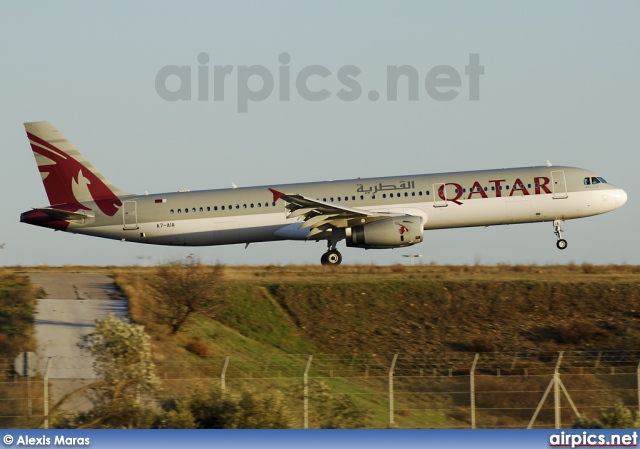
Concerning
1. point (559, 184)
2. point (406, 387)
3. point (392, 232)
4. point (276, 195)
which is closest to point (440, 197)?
point (392, 232)

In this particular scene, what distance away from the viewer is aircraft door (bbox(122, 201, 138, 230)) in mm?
39781

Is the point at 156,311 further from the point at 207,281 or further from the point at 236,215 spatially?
the point at 236,215

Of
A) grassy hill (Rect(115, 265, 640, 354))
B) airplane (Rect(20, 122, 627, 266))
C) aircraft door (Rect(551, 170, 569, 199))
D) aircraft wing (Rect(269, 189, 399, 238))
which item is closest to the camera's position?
grassy hill (Rect(115, 265, 640, 354))

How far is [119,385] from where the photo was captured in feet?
61.2

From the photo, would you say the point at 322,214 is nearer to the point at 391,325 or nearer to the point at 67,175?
the point at 391,325

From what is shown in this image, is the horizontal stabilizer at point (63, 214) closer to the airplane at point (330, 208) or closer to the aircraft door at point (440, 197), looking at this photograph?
the airplane at point (330, 208)

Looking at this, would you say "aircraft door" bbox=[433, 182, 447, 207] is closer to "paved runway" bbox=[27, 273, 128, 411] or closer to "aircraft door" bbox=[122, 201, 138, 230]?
"aircraft door" bbox=[122, 201, 138, 230]

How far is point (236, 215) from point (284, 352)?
1032 cm

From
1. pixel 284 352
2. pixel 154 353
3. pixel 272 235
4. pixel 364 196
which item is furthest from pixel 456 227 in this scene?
pixel 154 353

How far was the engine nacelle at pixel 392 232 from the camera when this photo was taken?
3731 cm

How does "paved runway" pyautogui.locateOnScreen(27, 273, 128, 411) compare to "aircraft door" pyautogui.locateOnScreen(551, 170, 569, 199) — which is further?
"aircraft door" pyautogui.locateOnScreen(551, 170, 569, 199)

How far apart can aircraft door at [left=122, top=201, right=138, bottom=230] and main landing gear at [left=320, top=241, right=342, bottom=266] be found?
8.24 metres

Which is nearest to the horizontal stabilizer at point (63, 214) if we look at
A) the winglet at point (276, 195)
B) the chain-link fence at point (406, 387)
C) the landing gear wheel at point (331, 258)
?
the winglet at point (276, 195)

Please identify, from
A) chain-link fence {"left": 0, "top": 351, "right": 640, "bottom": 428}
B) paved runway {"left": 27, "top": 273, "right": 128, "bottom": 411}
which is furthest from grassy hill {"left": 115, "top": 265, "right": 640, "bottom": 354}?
chain-link fence {"left": 0, "top": 351, "right": 640, "bottom": 428}
